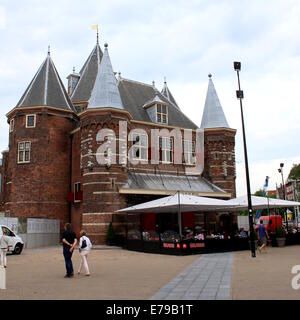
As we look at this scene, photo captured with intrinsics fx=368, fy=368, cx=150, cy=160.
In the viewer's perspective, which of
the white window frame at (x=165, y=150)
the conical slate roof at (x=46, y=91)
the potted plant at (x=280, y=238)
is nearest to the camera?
the potted plant at (x=280, y=238)

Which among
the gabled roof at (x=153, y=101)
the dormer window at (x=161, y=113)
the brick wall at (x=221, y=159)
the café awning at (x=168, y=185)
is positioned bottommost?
the café awning at (x=168, y=185)

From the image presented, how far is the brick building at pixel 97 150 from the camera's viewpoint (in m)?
25.7

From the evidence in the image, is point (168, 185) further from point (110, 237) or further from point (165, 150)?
point (110, 237)

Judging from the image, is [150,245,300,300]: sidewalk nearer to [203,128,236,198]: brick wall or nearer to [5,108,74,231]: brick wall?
[5,108,74,231]: brick wall

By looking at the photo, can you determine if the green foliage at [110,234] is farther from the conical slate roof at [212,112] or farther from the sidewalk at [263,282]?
the conical slate roof at [212,112]

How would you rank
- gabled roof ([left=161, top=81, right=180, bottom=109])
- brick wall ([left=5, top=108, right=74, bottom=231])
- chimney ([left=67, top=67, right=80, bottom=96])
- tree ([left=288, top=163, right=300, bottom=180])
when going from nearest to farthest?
brick wall ([left=5, top=108, right=74, bottom=231]) < chimney ([left=67, top=67, right=80, bottom=96]) < gabled roof ([left=161, top=81, right=180, bottom=109]) < tree ([left=288, top=163, right=300, bottom=180])

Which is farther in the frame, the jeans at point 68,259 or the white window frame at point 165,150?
the white window frame at point 165,150

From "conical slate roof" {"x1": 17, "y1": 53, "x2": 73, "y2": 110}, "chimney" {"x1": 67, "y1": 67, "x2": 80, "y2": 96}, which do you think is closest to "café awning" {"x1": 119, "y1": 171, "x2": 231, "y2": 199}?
"conical slate roof" {"x1": 17, "y1": 53, "x2": 73, "y2": 110}

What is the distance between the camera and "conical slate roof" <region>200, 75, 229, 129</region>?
1288 inches

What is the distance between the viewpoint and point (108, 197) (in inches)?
987

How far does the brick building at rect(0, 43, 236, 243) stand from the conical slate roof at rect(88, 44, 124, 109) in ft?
0.24

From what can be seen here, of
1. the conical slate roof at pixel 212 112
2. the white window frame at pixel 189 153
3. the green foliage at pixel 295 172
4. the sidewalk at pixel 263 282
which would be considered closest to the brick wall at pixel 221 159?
the conical slate roof at pixel 212 112

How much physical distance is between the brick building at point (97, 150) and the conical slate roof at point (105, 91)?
0.24 feet
